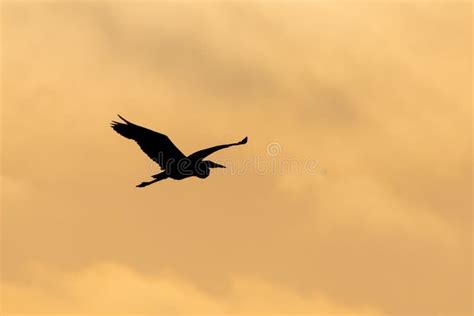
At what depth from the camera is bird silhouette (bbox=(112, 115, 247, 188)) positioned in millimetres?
48844

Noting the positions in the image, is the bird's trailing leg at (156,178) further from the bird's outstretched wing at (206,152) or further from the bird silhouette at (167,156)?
the bird's outstretched wing at (206,152)

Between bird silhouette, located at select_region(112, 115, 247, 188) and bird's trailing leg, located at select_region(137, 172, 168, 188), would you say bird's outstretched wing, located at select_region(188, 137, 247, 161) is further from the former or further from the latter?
bird's trailing leg, located at select_region(137, 172, 168, 188)

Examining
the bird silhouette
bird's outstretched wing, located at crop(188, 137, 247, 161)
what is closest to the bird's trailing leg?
the bird silhouette

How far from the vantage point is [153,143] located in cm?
4925

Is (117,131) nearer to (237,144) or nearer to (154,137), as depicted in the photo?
(154,137)

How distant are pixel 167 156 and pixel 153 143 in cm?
69

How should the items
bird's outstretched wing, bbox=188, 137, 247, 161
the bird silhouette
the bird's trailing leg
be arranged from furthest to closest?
1. the bird's trailing leg
2. the bird silhouette
3. bird's outstretched wing, bbox=188, 137, 247, 161

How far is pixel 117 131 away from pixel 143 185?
2261 mm

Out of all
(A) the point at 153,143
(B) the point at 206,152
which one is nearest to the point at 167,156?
(A) the point at 153,143

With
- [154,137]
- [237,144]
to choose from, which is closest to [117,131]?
[154,137]

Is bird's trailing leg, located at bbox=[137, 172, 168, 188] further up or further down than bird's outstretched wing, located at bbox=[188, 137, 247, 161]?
further down

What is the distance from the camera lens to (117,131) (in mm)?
49156

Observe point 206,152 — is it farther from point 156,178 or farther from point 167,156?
point 156,178

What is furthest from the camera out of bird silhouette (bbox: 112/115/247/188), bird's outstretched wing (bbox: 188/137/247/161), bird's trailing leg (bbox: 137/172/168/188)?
bird's trailing leg (bbox: 137/172/168/188)
